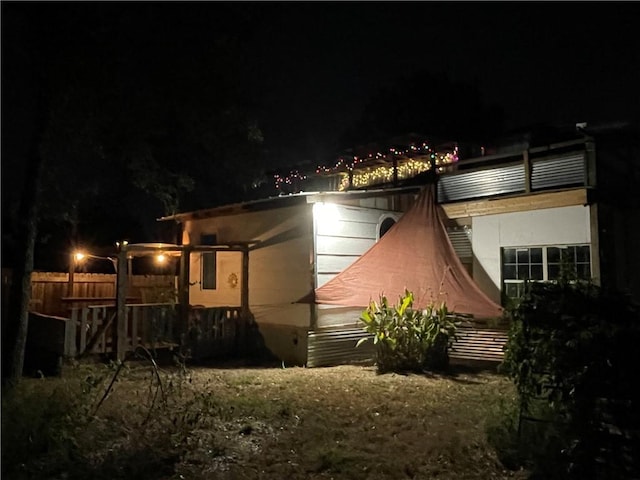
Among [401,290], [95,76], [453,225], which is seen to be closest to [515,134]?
[453,225]

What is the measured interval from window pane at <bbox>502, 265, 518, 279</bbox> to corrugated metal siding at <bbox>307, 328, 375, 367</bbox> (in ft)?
10.4

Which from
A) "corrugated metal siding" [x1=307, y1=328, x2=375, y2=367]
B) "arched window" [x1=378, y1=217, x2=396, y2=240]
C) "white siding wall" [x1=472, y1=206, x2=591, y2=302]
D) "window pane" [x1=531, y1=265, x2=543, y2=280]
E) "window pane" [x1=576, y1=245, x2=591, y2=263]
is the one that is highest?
"arched window" [x1=378, y1=217, x2=396, y2=240]

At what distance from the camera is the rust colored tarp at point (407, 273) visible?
10.8m

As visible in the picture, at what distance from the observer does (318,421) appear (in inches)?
287

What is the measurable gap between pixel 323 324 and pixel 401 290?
6.09ft

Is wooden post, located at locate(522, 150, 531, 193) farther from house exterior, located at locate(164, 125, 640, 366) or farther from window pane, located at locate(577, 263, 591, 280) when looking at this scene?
window pane, located at locate(577, 263, 591, 280)

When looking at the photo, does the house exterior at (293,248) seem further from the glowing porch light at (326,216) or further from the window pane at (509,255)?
the window pane at (509,255)

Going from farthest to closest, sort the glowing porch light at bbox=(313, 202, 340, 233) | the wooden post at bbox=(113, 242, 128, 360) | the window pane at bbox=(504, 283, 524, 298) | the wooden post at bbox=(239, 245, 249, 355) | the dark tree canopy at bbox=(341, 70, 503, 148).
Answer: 1. the dark tree canopy at bbox=(341, 70, 503, 148)
2. the wooden post at bbox=(239, 245, 249, 355)
3. the glowing porch light at bbox=(313, 202, 340, 233)
4. the window pane at bbox=(504, 283, 524, 298)
5. the wooden post at bbox=(113, 242, 128, 360)

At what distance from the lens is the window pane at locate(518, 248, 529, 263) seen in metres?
11.7

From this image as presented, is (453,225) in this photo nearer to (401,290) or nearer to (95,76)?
(401,290)

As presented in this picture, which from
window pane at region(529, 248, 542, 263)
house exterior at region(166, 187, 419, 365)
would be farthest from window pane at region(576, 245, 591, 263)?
house exterior at region(166, 187, 419, 365)

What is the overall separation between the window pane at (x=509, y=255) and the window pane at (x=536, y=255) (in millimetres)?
383

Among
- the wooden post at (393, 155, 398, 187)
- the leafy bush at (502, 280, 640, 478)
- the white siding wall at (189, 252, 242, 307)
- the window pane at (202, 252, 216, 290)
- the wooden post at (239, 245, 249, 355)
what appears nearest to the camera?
the leafy bush at (502, 280, 640, 478)

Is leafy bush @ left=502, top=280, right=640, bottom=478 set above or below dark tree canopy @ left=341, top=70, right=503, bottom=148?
below
